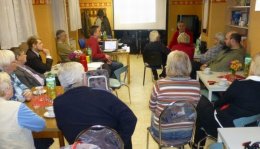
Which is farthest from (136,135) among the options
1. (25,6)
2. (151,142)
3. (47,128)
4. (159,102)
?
(25,6)

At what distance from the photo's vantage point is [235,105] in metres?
2.12

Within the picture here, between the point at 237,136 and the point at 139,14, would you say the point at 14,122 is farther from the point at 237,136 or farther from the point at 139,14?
the point at 139,14

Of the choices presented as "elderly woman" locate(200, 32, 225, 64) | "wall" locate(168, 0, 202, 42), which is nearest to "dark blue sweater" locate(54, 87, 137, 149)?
"elderly woman" locate(200, 32, 225, 64)

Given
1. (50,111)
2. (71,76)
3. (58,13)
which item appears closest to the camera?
(71,76)

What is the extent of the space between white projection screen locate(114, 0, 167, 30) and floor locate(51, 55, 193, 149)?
1964mm

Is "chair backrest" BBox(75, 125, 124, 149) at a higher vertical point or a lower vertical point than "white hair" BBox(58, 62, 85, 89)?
lower

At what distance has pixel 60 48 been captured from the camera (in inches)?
173

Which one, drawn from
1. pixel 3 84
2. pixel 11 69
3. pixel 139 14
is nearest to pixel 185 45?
pixel 11 69

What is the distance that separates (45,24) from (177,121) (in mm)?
3375

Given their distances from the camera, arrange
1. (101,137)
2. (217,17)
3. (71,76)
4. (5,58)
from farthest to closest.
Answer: (217,17)
(5,58)
(71,76)
(101,137)

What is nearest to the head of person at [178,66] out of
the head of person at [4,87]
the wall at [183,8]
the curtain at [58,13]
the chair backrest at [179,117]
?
the chair backrest at [179,117]

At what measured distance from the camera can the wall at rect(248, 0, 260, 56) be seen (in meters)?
3.26

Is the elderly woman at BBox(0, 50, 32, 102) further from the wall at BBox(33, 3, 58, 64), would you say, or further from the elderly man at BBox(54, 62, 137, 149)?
the wall at BBox(33, 3, 58, 64)

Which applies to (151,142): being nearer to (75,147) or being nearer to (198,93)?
(198,93)
